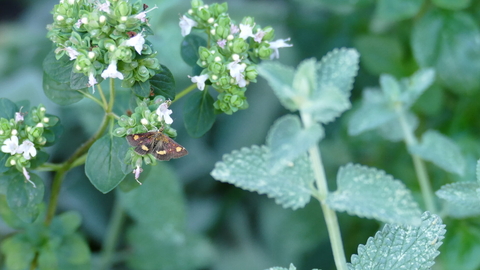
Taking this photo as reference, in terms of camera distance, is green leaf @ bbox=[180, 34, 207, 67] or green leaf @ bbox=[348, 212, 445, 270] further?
green leaf @ bbox=[180, 34, 207, 67]

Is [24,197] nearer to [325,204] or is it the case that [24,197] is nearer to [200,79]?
[200,79]

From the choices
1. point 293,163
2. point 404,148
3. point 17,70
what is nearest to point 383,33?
point 404,148

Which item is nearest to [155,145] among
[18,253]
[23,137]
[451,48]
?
[23,137]

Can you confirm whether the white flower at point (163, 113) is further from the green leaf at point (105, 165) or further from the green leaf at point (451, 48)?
the green leaf at point (451, 48)

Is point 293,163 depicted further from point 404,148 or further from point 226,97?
point 404,148

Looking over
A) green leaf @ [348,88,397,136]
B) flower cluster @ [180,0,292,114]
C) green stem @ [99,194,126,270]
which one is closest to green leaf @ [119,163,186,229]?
green stem @ [99,194,126,270]

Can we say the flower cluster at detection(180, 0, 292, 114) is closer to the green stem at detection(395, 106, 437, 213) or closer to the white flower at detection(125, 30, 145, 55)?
the white flower at detection(125, 30, 145, 55)

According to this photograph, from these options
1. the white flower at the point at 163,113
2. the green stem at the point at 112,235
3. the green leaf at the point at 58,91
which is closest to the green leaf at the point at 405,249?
the white flower at the point at 163,113
